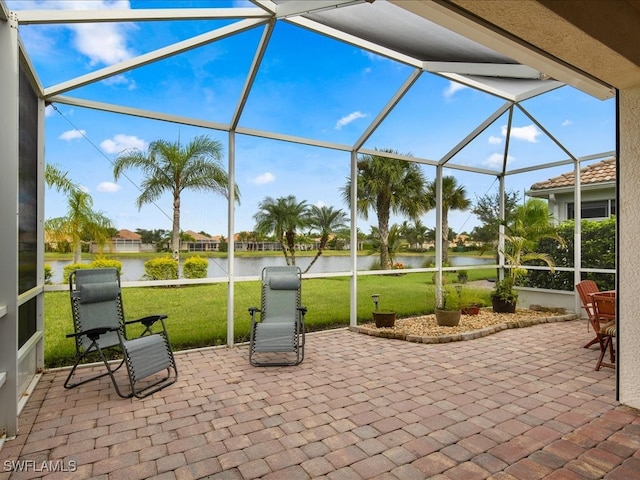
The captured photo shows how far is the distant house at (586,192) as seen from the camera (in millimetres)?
8562

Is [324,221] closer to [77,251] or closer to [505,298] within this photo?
[77,251]

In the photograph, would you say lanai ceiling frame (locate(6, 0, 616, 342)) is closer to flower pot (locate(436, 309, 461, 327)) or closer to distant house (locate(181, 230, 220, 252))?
distant house (locate(181, 230, 220, 252))

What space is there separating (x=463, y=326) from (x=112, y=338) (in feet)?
19.3

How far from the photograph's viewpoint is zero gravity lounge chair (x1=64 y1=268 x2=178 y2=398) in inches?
157

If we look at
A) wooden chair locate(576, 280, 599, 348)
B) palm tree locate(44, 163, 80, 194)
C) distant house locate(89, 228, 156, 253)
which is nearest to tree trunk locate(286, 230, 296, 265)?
distant house locate(89, 228, 156, 253)

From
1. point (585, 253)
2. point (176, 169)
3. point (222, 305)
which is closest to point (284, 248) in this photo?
point (222, 305)

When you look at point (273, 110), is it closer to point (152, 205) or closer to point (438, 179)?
point (152, 205)

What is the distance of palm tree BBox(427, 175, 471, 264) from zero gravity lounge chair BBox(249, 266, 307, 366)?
4.31 meters

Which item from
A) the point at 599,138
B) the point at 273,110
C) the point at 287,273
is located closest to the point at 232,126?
the point at 273,110

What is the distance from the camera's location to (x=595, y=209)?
8922 mm

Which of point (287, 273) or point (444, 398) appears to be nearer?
point (444, 398)

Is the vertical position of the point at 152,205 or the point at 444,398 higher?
the point at 152,205

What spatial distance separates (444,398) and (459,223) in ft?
19.6

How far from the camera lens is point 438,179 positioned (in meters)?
8.72
